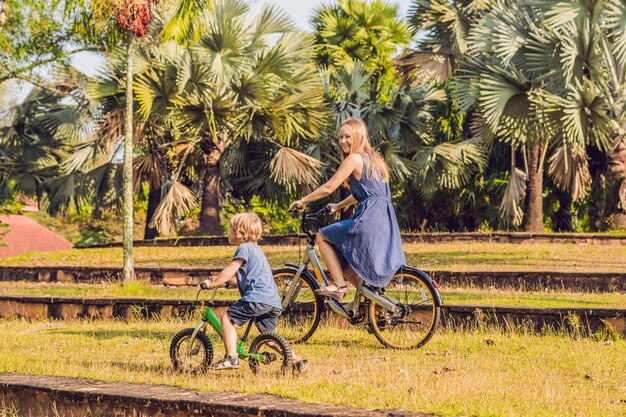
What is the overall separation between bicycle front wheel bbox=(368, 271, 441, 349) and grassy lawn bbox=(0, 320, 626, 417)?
0.44 ft

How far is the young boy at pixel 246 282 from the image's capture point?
23.1 ft

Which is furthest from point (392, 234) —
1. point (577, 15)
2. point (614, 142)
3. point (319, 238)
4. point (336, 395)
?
point (614, 142)

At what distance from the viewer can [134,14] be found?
14.6 m

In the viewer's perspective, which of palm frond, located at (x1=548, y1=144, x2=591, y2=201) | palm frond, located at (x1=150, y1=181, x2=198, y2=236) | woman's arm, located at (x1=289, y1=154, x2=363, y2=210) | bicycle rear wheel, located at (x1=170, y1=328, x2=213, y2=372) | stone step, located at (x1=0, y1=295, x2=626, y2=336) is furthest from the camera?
palm frond, located at (x1=548, y1=144, x2=591, y2=201)

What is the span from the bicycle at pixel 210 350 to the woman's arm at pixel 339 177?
3.97 feet

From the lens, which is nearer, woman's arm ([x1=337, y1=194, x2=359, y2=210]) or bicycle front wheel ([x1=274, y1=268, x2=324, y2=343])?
woman's arm ([x1=337, y1=194, x2=359, y2=210])

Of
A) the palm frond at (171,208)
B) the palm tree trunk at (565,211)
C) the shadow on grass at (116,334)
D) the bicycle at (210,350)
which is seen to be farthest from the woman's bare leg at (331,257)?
the palm tree trunk at (565,211)

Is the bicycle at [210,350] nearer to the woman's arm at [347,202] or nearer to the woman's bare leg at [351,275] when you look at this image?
the woman's bare leg at [351,275]

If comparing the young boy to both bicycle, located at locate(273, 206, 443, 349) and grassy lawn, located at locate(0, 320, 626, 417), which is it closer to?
grassy lawn, located at locate(0, 320, 626, 417)

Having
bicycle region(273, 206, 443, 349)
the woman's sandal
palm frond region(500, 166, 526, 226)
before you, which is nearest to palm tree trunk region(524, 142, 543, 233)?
palm frond region(500, 166, 526, 226)

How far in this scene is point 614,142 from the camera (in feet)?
77.8

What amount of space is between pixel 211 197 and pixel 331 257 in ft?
62.9

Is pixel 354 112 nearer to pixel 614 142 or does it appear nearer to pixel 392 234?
pixel 614 142

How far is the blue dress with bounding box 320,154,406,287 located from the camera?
806 cm
